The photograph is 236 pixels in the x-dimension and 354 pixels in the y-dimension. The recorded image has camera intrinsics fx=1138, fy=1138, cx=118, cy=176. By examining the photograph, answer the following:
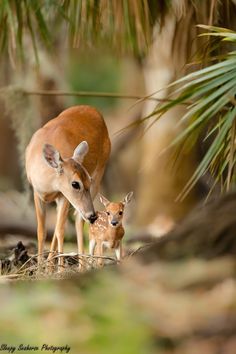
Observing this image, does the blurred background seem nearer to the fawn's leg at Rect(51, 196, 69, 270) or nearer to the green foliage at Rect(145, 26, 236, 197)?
the green foliage at Rect(145, 26, 236, 197)

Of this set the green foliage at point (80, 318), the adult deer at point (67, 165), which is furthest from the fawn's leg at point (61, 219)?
the green foliage at point (80, 318)

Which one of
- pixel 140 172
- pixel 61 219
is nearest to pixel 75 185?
pixel 61 219

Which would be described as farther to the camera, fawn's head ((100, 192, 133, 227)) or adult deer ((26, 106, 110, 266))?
fawn's head ((100, 192, 133, 227))

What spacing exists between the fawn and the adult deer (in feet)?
0.43

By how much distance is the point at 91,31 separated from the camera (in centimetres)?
1013

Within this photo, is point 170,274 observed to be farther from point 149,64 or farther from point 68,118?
point 149,64

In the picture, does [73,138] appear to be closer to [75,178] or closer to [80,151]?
[80,151]

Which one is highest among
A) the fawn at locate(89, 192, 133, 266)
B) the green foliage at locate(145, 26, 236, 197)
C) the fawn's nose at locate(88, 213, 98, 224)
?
Result: the green foliage at locate(145, 26, 236, 197)

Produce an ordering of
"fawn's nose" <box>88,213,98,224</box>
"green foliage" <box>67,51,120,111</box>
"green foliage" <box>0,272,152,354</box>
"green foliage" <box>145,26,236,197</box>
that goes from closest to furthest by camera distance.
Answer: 1. "green foliage" <box>0,272,152,354</box>
2. "green foliage" <box>145,26,236,197</box>
3. "fawn's nose" <box>88,213,98,224</box>
4. "green foliage" <box>67,51,120,111</box>

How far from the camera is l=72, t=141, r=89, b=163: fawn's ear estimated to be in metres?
7.85

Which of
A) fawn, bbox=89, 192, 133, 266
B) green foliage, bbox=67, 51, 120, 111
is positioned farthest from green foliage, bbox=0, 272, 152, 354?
green foliage, bbox=67, 51, 120, 111

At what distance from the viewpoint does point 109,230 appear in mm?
7898

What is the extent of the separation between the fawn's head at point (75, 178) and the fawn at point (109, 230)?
20 centimetres

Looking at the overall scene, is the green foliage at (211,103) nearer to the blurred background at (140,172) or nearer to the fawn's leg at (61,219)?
the blurred background at (140,172)
